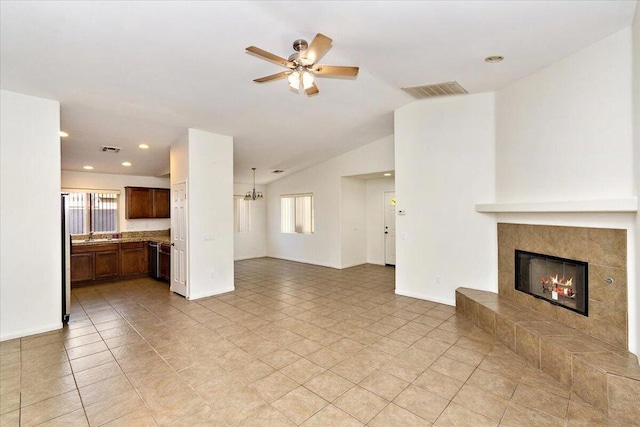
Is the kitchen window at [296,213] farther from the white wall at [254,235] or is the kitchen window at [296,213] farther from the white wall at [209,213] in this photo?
the white wall at [209,213]

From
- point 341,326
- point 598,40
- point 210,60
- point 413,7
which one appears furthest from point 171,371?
point 598,40

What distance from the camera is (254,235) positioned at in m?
9.72

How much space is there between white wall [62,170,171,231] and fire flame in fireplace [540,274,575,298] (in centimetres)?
813

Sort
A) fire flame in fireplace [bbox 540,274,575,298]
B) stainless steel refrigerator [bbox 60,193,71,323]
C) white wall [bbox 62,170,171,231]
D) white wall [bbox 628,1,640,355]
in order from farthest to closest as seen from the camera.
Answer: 1. white wall [bbox 62,170,171,231]
2. stainless steel refrigerator [bbox 60,193,71,323]
3. fire flame in fireplace [bbox 540,274,575,298]
4. white wall [bbox 628,1,640,355]

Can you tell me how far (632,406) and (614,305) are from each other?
0.88 metres

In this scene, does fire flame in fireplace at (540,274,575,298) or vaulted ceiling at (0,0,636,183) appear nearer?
vaulted ceiling at (0,0,636,183)

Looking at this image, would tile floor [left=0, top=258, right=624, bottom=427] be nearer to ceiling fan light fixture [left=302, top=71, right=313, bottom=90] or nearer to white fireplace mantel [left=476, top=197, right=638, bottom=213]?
white fireplace mantel [left=476, top=197, right=638, bottom=213]

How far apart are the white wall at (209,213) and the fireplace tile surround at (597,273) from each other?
4743 millimetres

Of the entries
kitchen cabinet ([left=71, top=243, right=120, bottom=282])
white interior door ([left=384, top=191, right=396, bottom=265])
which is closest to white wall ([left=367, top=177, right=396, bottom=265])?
white interior door ([left=384, top=191, right=396, bottom=265])

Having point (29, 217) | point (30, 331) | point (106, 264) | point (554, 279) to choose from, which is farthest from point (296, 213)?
point (554, 279)

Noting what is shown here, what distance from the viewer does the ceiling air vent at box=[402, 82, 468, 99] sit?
13.4 ft

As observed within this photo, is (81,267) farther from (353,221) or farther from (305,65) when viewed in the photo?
(305,65)

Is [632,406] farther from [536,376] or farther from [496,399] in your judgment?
[496,399]

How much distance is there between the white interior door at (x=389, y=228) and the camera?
26.1 feet
